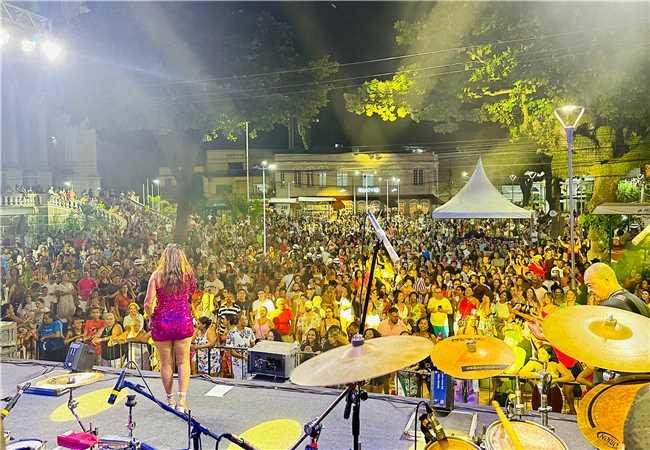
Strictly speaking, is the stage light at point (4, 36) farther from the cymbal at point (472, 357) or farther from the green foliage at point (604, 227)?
the green foliage at point (604, 227)

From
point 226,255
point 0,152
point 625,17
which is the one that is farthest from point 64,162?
point 625,17

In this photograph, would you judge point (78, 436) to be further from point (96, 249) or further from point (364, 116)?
point (96, 249)

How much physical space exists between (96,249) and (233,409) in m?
7.76

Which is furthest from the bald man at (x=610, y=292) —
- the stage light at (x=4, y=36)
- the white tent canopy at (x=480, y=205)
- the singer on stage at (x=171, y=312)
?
the stage light at (x=4, y=36)

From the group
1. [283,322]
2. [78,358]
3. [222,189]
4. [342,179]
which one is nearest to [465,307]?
[283,322]

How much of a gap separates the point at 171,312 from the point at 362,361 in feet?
5.65

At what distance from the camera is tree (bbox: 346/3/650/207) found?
5.69m

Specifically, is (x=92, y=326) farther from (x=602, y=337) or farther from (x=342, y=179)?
(x=342, y=179)

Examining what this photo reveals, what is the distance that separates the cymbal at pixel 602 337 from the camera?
6.20 feet

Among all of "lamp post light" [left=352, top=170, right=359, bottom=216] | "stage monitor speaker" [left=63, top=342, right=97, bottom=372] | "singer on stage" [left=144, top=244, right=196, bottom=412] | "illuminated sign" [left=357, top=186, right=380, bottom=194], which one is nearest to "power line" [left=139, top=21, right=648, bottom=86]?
"lamp post light" [left=352, top=170, right=359, bottom=216]

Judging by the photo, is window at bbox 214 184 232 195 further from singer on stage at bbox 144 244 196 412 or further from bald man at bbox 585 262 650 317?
bald man at bbox 585 262 650 317

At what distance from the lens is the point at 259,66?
24.4 feet

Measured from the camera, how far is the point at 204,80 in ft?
24.7

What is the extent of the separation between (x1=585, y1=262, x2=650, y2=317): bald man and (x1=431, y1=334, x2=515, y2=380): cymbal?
2.90 ft
